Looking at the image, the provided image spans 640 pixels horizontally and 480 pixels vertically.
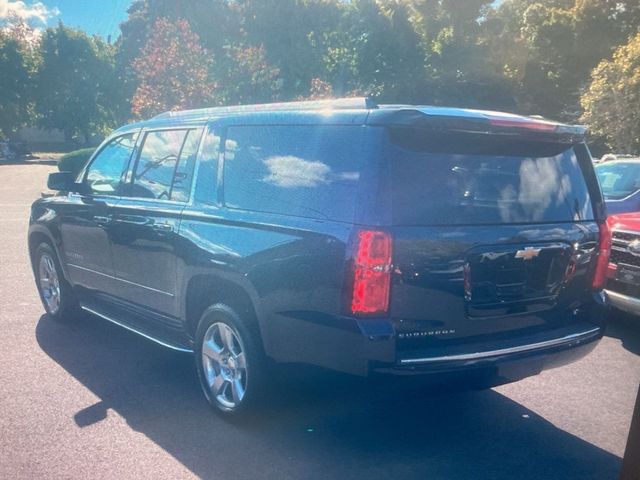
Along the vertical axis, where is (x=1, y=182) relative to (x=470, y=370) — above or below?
below

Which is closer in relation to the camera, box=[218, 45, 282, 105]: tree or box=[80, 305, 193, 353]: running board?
box=[80, 305, 193, 353]: running board

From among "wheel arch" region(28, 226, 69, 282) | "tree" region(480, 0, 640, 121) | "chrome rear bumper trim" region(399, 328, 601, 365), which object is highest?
"tree" region(480, 0, 640, 121)

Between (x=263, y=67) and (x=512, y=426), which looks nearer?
(x=512, y=426)

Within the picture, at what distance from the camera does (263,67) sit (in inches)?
901

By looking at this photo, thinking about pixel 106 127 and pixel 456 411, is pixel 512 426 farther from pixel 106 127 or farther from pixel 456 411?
pixel 106 127

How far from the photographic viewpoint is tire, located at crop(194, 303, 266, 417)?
4134mm

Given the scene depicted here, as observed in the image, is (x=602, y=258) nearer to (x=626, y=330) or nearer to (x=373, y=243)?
(x=373, y=243)

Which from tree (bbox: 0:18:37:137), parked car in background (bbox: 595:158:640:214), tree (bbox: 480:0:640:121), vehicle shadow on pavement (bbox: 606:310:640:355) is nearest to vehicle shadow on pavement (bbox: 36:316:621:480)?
vehicle shadow on pavement (bbox: 606:310:640:355)

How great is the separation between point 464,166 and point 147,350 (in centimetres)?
342

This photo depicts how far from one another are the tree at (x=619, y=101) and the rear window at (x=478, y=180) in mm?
18725

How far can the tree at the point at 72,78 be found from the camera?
51.5 meters

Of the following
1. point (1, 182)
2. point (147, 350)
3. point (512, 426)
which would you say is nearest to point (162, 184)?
point (147, 350)

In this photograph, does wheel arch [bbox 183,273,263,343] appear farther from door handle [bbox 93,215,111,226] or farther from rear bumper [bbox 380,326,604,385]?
door handle [bbox 93,215,111,226]

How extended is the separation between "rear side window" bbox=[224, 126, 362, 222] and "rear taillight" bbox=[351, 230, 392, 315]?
174mm
